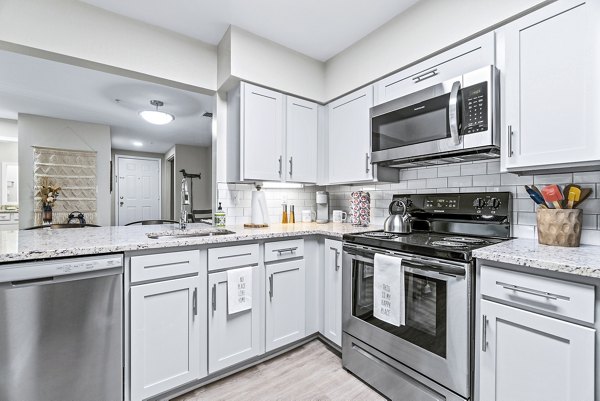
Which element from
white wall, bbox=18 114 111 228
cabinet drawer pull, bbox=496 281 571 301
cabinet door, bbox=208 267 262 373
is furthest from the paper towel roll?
white wall, bbox=18 114 111 228

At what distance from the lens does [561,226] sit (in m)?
1.33

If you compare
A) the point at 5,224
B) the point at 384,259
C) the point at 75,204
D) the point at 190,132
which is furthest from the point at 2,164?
the point at 384,259

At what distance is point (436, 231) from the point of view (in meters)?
1.97

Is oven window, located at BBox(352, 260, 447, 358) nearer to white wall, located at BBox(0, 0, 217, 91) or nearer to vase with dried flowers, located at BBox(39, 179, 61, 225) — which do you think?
white wall, located at BBox(0, 0, 217, 91)

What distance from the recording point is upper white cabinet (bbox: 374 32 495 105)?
5.14ft

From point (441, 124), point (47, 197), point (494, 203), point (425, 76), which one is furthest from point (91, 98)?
point (494, 203)

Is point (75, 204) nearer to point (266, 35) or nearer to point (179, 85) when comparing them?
point (179, 85)

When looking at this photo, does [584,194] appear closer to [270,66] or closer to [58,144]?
[270,66]

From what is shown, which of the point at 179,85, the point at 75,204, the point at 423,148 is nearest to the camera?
the point at 423,148

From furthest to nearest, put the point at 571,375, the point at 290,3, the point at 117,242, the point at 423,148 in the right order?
the point at 290,3 < the point at 423,148 < the point at 117,242 < the point at 571,375

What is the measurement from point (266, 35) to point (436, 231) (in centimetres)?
215

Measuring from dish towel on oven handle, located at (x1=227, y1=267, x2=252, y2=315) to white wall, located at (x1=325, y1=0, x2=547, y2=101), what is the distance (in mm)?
1860

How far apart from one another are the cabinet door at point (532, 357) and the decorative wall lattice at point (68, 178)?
19.7 feet

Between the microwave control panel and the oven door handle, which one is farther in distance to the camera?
the microwave control panel
